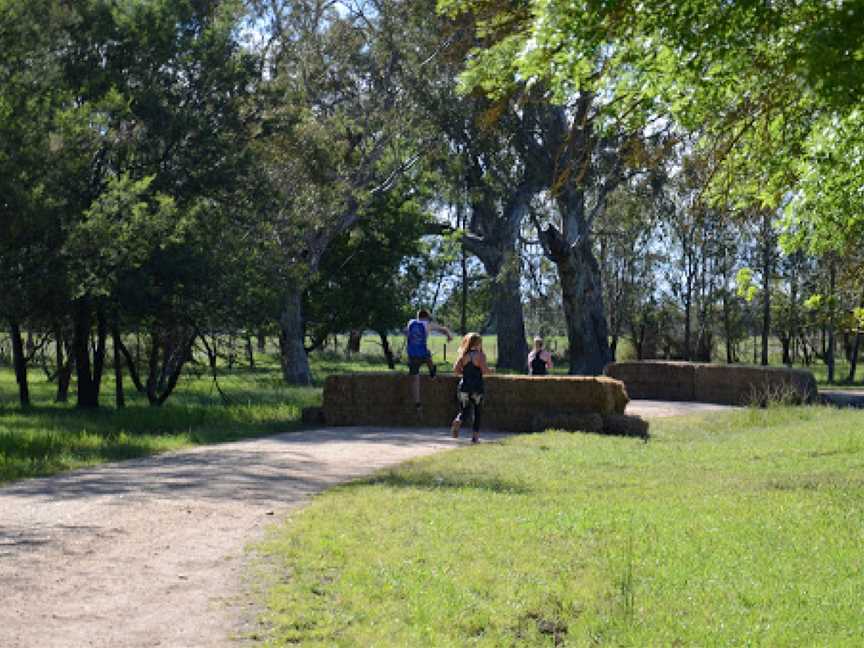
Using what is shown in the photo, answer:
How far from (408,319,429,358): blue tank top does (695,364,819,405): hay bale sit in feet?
36.0

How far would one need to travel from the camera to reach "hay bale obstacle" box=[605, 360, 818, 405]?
102 feet

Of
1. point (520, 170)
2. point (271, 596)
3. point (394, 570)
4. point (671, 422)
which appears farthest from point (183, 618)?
point (520, 170)

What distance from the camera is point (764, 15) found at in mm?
10234

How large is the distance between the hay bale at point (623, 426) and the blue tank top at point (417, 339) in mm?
3388

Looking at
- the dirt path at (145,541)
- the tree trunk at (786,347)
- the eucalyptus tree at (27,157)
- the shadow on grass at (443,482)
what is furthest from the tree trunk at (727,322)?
the shadow on grass at (443,482)

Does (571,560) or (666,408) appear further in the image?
(666,408)

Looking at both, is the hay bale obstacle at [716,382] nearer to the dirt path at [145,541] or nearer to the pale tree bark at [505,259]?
the pale tree bark at [505,259]

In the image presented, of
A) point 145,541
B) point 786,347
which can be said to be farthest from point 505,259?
point 145,541

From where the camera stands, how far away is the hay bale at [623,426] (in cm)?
2083

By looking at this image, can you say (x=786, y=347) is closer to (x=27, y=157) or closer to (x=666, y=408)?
(x=666, y=408)

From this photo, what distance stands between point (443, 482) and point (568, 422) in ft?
26.1

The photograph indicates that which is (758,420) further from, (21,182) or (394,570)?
(394,570)

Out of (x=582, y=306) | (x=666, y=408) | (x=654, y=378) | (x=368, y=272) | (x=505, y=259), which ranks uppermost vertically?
(x=368, y=272)

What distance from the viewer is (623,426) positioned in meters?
20.8
